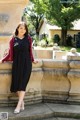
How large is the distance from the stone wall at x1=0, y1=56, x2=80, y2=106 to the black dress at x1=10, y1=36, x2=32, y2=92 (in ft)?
1.13

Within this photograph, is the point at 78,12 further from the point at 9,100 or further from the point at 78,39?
the point at 9,100

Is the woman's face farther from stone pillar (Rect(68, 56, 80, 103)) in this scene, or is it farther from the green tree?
the green tree

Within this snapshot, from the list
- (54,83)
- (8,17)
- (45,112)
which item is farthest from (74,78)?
(8,17)

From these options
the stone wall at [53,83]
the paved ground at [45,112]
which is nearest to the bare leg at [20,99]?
the paved ground at [45,112]

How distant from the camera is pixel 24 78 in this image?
606 centimetres

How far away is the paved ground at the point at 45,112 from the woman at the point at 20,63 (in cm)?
18

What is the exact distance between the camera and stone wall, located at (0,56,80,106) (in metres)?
6.46

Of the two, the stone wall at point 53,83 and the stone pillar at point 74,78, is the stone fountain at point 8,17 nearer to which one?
the stone wall at point 53,83

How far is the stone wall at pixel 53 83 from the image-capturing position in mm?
6461

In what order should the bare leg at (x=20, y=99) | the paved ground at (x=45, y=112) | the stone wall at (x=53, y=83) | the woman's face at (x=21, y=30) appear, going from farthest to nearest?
1. the stone wall at (x=53, y=83)
2. the woman's face at (x=21, y=30)
3. the bare leg at (x=20, y=99)
4. the paved ground at (x=45, y=112)

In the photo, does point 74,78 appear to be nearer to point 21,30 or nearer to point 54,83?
point 54,83

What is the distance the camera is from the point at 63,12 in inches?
1729

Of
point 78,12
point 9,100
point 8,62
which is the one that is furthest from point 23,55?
point 78,12

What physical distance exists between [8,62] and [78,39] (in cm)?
4225
